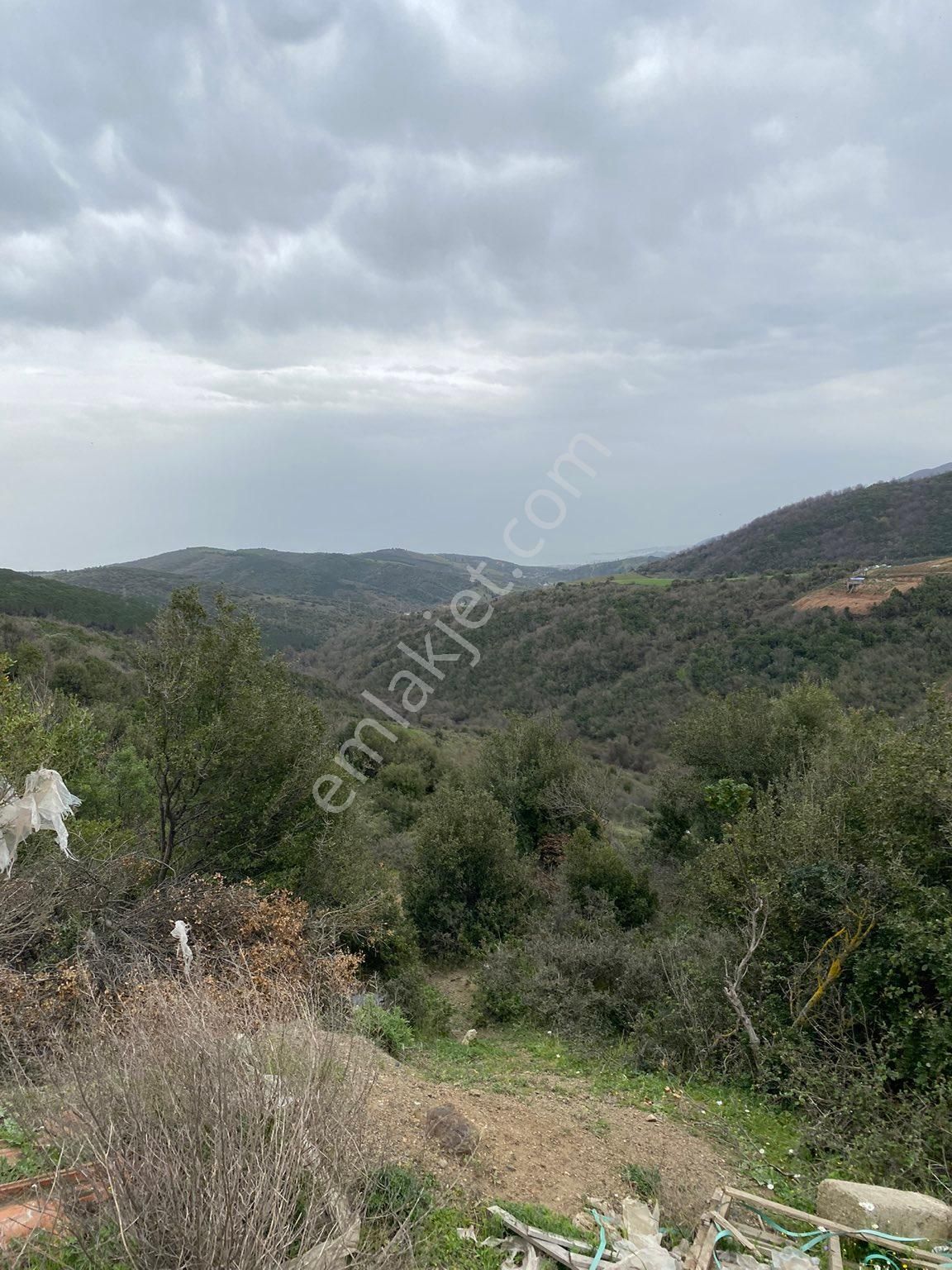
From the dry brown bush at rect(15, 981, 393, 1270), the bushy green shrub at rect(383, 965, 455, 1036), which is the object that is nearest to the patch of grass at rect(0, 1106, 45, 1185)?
the dry brown bush at rect(15, 981, 393, 1270)

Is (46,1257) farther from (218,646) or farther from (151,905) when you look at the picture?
(218,646)

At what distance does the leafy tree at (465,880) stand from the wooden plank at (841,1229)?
8994 mm

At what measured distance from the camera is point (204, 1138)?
A: 262cm

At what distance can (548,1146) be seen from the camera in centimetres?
472

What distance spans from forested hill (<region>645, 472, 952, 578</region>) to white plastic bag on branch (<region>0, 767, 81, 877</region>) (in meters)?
50.3

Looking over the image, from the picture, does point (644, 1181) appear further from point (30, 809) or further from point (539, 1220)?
point (30, 809)

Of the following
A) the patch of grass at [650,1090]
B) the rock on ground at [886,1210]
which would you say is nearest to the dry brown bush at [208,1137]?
the rock on ground at [886,1210]

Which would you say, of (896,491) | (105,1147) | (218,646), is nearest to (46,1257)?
(105,1147)

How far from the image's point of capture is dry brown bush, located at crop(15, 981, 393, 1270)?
2.34m

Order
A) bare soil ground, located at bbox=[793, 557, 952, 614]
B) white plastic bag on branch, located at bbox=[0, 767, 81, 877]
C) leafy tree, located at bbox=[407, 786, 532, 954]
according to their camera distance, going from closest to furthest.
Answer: white plastic bag on branch, located at bbox=[0, 767, 81, 877], leafy tree, located at bbox=[407, 786, 532, 954], bare soil ground, located at bbox=[793, 557, 952, 614]

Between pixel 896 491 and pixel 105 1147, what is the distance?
7884cm

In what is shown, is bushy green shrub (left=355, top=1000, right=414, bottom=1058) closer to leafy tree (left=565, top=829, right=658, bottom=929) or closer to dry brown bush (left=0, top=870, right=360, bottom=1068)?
dry brown bush (left=0, top=870, right=360, bottom=1068)

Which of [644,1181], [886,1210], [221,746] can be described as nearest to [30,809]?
[221,746]

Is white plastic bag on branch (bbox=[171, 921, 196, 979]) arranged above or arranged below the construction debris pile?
above
